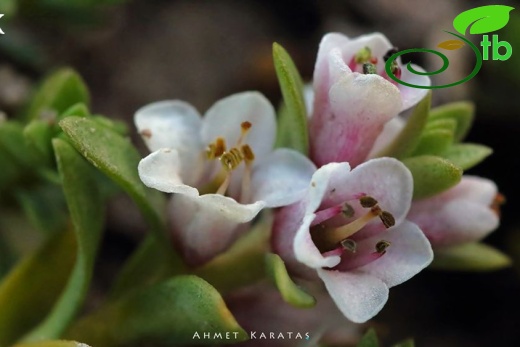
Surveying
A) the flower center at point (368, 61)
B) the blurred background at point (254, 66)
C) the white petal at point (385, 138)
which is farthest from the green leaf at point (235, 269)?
the blurred background at point (254, 66)

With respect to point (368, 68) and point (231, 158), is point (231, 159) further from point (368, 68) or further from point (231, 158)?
point (368, 68)

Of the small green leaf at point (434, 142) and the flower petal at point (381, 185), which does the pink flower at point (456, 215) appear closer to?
the small green leaf at point (434, 142)

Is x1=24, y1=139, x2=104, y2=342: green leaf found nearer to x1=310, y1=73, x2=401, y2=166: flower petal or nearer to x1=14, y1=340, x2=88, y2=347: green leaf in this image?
x1=14, y1=340, x2=88, y2=347: green leaf

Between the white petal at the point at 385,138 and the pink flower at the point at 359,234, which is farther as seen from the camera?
the white petal at the point at 385,138

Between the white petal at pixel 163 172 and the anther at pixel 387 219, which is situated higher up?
the white petal at pixel 163 172

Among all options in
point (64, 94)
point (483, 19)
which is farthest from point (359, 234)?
point (64, 94)

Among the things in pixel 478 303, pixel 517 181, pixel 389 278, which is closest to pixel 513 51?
pixel 517 181

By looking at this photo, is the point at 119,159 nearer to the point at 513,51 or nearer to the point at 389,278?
the point at 389,278
